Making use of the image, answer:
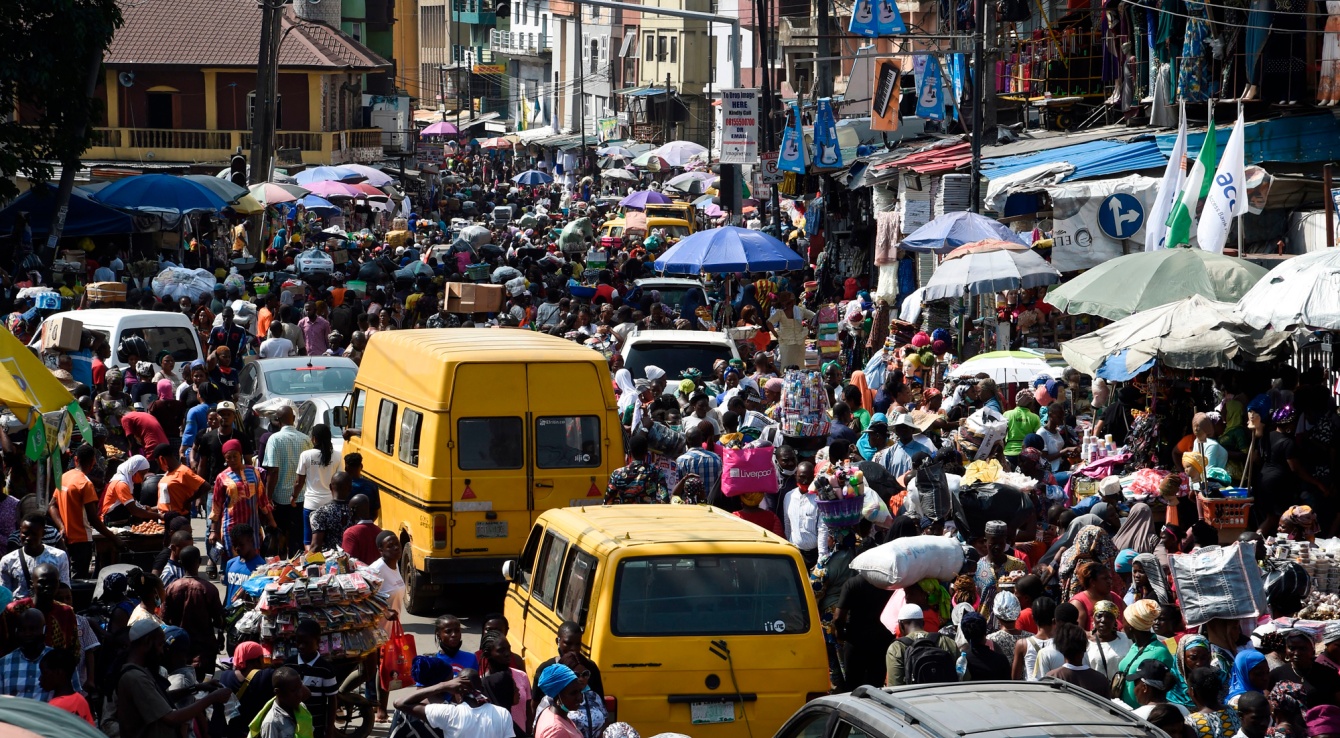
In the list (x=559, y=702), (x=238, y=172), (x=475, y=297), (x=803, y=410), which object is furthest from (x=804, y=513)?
(x=238, y=172)

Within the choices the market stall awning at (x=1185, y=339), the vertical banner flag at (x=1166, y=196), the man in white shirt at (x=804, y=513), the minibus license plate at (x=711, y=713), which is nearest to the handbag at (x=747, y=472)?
the man in white shirt at (x=804, y=513)

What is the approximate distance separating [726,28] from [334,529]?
219ft

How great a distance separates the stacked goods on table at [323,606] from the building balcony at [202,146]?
50.8m

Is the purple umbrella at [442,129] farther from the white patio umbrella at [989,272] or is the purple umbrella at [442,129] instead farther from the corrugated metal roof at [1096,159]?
the white patio umbrella at [989,272]

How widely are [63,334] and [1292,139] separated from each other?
13615 mm

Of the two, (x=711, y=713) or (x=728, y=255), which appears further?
(x=728, y=255)

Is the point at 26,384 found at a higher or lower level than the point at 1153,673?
higher

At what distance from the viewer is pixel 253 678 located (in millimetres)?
8328

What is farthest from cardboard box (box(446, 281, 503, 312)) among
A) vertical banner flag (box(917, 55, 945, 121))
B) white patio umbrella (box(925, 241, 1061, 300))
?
white patio umbrella (box(925, 241, 1061, 300))

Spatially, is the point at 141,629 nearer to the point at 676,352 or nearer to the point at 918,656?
the point at 918,656

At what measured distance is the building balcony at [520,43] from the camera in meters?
111

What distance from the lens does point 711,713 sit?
8.47 metres

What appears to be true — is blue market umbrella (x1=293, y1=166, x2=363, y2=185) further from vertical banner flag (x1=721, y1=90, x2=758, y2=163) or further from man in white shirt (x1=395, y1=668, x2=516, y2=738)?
man in white shirt (x1=395, y1=668, x2=516, y2=738)

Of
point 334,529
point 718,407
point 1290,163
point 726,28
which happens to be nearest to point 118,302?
point 718,407
